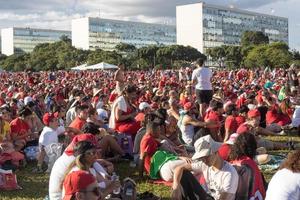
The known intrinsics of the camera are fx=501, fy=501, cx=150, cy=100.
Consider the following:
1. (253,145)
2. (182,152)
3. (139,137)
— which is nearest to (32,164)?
(139,137)

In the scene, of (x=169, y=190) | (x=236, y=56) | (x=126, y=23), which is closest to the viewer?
(x=169, y=190)

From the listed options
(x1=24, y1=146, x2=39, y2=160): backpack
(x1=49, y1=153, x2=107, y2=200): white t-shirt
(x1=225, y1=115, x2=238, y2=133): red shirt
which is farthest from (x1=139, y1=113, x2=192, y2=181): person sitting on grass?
(x1=24, y1=146, x2=39, y2=160): backpack

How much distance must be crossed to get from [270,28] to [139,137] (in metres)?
146

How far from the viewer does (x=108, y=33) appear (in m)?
155

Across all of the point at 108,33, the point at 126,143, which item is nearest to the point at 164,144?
the point at 126,143

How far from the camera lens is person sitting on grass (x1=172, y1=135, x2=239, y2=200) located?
5.37 meters

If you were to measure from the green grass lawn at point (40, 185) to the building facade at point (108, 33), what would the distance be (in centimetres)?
14004

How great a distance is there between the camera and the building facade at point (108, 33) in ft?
496

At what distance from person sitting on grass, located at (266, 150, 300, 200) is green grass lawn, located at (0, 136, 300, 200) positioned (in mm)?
3035

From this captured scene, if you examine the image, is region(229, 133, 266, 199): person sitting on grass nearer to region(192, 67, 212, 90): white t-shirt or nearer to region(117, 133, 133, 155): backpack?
region(117, 133, 133, 155): backpack

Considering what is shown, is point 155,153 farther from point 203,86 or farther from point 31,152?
point 203,86

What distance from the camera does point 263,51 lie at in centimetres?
7375

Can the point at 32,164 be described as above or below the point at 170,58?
below

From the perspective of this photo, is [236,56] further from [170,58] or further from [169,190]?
[169,190]
